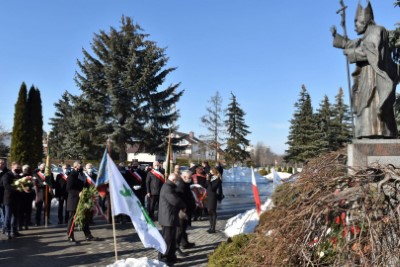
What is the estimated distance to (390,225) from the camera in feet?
10.5

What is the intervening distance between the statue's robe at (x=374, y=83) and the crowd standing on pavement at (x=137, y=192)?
13.6ft

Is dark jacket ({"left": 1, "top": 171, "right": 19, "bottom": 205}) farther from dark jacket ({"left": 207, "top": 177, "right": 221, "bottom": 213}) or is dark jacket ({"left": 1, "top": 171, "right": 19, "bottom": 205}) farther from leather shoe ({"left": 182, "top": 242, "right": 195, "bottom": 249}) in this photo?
dark jacket ({"left": 207, "top": 177, "right": 221, "bottom": 213})

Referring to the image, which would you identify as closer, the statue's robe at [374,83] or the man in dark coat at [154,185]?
the statue's robe at [374,83]

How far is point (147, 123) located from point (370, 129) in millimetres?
28047

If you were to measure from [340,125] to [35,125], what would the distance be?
108 ft

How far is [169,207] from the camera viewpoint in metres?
8.39

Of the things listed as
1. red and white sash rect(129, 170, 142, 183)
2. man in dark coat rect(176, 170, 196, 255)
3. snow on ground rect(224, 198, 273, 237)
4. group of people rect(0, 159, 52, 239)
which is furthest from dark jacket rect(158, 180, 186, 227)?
red and white sash rect(129, 170, 142, 183)

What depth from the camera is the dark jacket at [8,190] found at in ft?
34.5

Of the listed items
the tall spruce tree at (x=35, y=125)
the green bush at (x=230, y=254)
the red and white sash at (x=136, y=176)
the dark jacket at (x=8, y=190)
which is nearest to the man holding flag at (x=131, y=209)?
the green bush at (x=230, y=254)

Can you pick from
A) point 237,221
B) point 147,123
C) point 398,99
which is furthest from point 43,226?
point 147,123

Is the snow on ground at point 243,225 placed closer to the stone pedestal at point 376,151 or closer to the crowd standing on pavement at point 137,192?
the crowd standing on pavement at point 137,192

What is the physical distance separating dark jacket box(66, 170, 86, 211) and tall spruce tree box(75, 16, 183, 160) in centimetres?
2135

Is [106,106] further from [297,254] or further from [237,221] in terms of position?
[297,254]

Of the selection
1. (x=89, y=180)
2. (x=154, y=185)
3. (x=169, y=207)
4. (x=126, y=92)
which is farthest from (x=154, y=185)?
(x=126, y=92)
